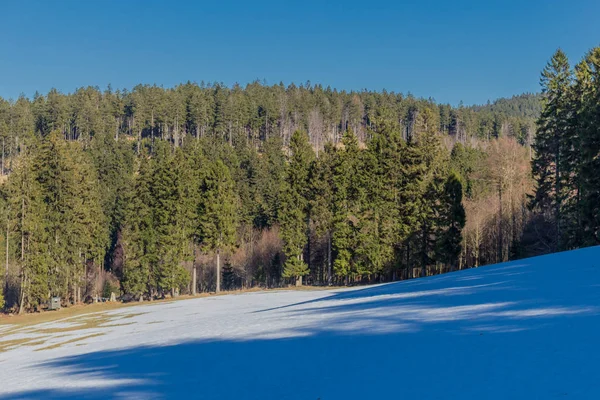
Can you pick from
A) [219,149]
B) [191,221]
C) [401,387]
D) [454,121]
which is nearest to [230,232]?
[191,221]

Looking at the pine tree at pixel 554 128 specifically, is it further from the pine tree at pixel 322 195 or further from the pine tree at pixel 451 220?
the pine tree at pixel 322 195

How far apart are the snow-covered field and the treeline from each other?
20.9 m

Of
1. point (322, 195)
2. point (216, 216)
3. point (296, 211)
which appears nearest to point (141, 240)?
point (216, 216)

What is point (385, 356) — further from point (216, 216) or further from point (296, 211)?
point (216, 216)

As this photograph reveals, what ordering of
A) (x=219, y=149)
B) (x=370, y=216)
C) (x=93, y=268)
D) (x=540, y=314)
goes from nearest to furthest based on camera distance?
(x=540, y=314) < (x=370, y=216) < (x=93, y=268) < (x=219, y=149)

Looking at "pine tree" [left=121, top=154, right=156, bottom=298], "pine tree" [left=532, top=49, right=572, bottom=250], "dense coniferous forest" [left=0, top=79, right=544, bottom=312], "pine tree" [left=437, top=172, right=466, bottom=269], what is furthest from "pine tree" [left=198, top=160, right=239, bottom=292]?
"pine tree" [left=532, top=49, right=572, bottom=250]

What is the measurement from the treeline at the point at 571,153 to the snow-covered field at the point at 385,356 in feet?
68.4

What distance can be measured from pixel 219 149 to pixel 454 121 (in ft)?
307

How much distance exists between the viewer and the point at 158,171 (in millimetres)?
50094

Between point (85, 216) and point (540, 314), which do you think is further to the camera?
point (85, 216)

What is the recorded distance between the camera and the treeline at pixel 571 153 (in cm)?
3028

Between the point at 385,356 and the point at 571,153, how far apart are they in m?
36.5

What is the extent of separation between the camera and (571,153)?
1451 inches

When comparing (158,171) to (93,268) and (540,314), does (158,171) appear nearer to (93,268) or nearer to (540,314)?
(93,268)
